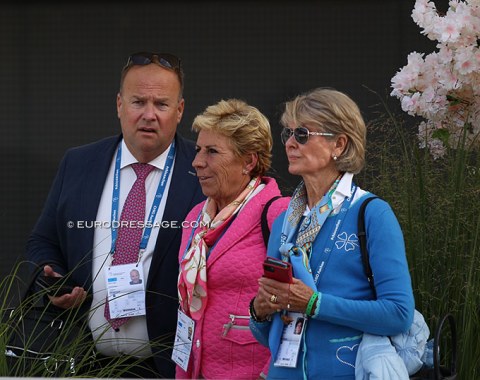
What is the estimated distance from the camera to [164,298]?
14.2 feet

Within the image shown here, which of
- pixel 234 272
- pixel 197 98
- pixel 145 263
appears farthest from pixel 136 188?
pixel 197 98

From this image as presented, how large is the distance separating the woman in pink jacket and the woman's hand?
0.46 m

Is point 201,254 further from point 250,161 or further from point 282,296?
point 282,296

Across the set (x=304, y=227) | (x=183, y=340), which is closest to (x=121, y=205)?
(x=183, y=340)

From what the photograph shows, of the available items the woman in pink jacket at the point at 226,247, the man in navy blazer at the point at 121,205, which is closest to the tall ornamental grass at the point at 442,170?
the woman in pink jacket at the point at 226,247

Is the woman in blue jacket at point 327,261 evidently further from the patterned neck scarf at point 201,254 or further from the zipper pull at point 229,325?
the patterned neck scarf at point 201,254

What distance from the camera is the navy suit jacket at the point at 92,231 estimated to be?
170 inches

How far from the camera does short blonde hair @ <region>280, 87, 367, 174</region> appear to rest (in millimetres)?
3473

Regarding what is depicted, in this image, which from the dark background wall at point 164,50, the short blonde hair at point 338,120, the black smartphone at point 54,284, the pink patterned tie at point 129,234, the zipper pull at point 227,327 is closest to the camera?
the short blonde hair at point 338,120

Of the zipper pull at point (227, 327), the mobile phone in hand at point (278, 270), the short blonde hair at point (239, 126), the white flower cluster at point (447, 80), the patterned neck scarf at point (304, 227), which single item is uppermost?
the white flower cluster at point (447, 80)

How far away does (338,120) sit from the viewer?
3.47 metres

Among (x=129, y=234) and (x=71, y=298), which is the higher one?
(x=129, y=234)

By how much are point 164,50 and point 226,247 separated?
4477mm

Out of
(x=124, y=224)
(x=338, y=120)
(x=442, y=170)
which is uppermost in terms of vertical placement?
(x=338, y=120)
